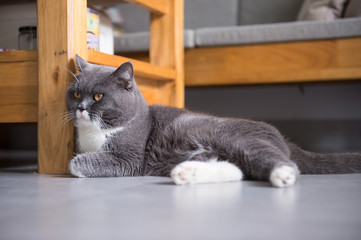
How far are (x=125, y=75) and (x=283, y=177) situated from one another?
2.10 ft

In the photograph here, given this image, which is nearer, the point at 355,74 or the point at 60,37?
the point at 60,37

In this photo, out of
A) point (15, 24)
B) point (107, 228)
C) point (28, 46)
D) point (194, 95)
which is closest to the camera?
point (107, 228)

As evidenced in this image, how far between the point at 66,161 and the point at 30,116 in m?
0.24

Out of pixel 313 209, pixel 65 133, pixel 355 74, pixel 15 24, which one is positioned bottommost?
pixel 313 209

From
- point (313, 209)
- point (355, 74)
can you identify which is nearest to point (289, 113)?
point (355, 74)

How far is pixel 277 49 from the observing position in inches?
98.3

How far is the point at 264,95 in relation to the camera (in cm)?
361

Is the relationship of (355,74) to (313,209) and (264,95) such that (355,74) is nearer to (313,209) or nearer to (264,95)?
(264,95)

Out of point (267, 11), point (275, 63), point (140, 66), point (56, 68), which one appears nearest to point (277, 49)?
point (275, 63)

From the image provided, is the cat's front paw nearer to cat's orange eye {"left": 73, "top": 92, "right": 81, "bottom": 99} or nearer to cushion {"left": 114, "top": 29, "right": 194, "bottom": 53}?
cat's orange eye {"left": 73, "top": 92, "right": 81, "bottom": 99}

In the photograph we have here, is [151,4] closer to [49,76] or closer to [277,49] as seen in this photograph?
[49,76]

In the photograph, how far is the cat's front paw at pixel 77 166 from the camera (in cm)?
144

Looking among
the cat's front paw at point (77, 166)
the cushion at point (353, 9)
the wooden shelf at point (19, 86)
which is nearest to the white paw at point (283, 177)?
the cat's front paw at point (77, 166)

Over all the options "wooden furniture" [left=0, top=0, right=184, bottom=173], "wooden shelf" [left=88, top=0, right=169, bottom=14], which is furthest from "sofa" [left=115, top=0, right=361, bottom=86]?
"wooden furniture" [left=0, top=0, right=184, bottom=173]
